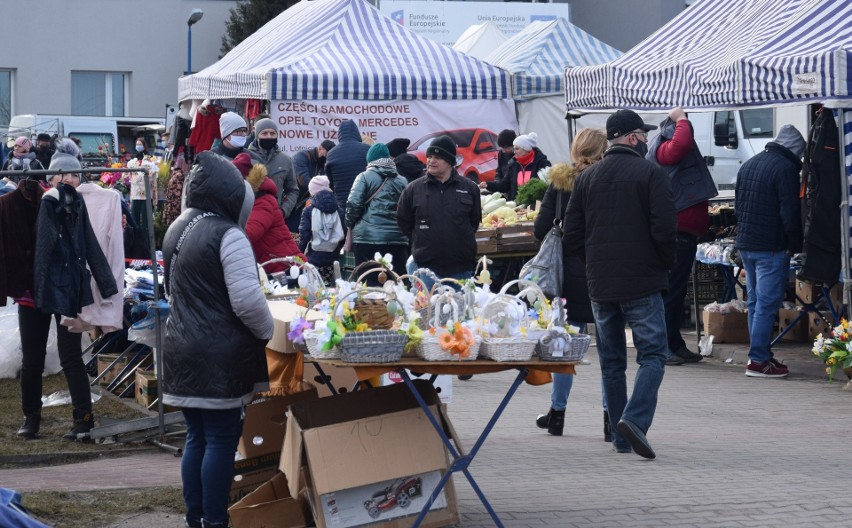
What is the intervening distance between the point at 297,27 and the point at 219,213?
43.6ft

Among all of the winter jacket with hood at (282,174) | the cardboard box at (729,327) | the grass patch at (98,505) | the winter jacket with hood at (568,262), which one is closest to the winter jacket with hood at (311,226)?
the winter jacket with hood at (282,174)

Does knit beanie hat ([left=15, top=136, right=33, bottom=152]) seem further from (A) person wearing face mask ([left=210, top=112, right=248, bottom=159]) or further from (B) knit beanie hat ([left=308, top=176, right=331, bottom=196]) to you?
(A) person wearing face mask ([left=210, top=112, right=248, bottom=159])

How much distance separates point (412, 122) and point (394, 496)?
12.1 meters

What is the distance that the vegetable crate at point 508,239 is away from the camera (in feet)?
43.0

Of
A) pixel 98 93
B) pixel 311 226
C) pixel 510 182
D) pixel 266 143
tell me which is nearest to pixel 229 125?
pixel 266 143

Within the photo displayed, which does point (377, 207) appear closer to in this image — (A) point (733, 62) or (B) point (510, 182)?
(A) point (733, 62)

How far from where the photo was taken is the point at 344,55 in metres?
17.4

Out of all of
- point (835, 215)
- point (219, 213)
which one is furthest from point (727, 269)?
point (219, 213)

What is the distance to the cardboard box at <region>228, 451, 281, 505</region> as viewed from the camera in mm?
6469

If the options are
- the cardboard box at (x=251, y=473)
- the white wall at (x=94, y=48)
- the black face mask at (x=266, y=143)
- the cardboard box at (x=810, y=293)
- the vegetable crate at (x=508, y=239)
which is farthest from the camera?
the white wall at (x=94, y=48)

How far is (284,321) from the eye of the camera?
638cm

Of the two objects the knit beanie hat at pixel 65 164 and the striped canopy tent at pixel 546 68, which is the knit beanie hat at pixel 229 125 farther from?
the striped canopy tent at pixel 546 68

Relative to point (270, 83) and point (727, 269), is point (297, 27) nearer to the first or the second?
point (270, 83)

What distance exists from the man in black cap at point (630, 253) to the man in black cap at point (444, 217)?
7.68 ft
